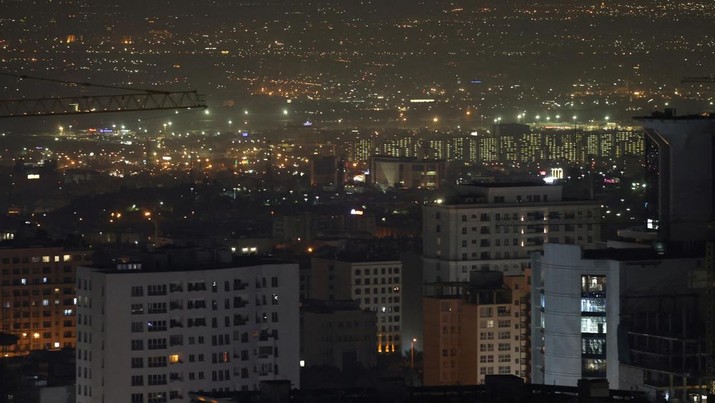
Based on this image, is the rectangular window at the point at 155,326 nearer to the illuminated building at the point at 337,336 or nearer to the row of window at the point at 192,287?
the row of window at the point at 192,287

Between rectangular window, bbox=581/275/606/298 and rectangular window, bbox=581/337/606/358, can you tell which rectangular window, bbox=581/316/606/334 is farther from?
rectangular window, bbox=581/275/606/298

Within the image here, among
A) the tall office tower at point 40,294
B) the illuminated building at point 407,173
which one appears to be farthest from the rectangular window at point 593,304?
the illuminated building at point 407,173

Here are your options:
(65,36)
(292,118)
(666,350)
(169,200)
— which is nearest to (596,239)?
(666,350)

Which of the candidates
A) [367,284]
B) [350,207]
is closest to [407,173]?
[350,207]

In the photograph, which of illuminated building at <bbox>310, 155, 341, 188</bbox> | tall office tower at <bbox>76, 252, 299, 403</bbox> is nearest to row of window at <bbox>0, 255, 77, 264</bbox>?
tall office tower at <bbox>76, 252, 299, 403</bbox>

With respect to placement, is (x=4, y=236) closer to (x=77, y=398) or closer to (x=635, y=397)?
(x=77, y=398)

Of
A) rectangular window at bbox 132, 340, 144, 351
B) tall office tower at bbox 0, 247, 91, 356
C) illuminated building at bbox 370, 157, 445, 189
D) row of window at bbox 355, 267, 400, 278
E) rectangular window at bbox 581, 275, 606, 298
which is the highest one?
illuminated building at bbox 370, 157, 445, 189
